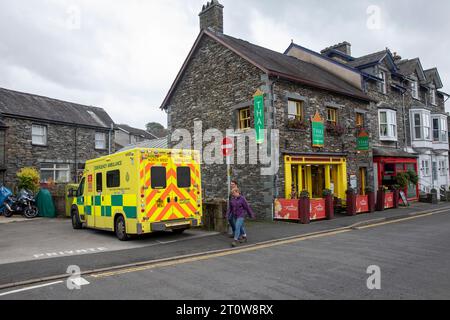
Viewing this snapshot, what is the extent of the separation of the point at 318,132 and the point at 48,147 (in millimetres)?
18695

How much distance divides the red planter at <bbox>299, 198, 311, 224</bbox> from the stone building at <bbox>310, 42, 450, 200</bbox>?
951cm

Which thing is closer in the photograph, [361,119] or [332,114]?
[332,114]

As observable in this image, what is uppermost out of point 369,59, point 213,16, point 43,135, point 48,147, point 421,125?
point 213,16

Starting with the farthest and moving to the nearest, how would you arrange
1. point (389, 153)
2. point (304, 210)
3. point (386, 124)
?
point (386, 124)
point (389, 153)
point (304, 210)

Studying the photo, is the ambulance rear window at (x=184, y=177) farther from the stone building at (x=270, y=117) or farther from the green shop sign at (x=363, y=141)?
the green shop sign at (x=363, y=141)

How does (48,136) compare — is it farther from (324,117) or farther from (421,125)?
(421,125)

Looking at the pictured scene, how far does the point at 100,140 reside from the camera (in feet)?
93.8

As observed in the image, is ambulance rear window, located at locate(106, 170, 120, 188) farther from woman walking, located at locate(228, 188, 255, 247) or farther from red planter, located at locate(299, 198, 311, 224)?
red planter, located at locate(299, 198, 311, 224)

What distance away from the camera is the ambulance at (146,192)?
9875 millimetres

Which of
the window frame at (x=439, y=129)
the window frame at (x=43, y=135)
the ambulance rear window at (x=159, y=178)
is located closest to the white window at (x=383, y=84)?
the window frame at (x=439, y=129)

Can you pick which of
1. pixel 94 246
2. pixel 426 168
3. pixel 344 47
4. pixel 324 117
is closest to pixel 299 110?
pixel 324 117

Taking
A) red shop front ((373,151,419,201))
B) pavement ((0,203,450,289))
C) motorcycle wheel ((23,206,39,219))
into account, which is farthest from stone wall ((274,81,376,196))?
motorcycle wheel ((23,206,39,219))

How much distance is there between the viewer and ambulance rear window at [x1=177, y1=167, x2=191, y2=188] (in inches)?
424
